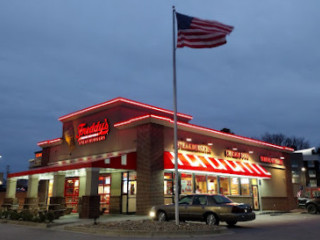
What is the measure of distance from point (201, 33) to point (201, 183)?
13639mm

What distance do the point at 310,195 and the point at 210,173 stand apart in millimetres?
12357

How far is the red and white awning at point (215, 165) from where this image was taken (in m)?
22.1

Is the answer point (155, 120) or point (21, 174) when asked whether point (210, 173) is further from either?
point (21, 174)

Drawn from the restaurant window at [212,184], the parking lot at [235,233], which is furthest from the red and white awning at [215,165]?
the parking lot at [235,233]

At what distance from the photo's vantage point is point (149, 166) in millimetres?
21484

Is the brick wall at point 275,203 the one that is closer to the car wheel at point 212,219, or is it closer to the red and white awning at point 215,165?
the red and white awning at point 215,165

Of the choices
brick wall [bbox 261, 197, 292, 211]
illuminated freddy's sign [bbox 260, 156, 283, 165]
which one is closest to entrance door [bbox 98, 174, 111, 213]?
brick wall [bbox 261, 197, 292, 211]

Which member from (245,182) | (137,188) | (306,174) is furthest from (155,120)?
(306,174)

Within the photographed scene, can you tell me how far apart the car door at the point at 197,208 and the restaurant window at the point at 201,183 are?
8836 mm

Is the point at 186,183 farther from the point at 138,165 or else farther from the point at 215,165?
the point at 138,165

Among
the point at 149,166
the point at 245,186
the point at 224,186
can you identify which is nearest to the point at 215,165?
the point at 224,186

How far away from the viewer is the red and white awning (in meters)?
22.1

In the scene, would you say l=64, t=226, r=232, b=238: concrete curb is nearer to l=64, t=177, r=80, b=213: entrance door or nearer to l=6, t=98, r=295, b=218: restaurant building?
l=6, t=98, r=295, b=218: restaurant building

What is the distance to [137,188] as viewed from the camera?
2162 centimetres
